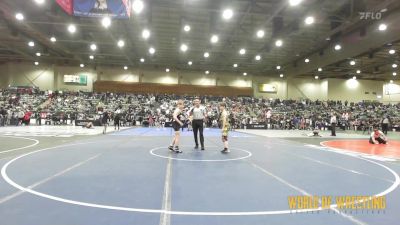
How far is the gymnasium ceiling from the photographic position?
757 inches

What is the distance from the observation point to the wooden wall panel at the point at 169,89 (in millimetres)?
41750

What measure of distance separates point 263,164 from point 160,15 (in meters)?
16.7

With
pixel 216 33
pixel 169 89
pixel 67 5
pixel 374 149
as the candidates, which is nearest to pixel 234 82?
pixel 169 89

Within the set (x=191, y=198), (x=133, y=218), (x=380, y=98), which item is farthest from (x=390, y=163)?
(x=380, y=98)

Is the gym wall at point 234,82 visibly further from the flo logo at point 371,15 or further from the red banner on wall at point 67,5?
the red banner on wall at point 67,5

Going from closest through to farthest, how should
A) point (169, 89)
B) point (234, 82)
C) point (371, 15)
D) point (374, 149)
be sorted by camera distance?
point (374, 149) → point (371, 15) → point (169, 89) → point (234, 82)

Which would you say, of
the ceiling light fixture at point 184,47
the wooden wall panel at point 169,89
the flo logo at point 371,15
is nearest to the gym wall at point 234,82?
the wooden wall panel at point 169,89

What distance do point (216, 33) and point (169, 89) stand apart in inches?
766

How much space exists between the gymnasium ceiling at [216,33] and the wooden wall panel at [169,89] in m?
2.80

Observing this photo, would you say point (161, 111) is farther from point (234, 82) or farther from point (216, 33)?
point (234, 82)

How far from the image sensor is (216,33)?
80.7 feet

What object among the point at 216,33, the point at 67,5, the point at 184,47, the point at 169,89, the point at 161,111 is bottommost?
the point at 161,111

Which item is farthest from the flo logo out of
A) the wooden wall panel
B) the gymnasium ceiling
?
the wooden wall panel

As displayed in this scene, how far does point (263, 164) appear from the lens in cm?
742
